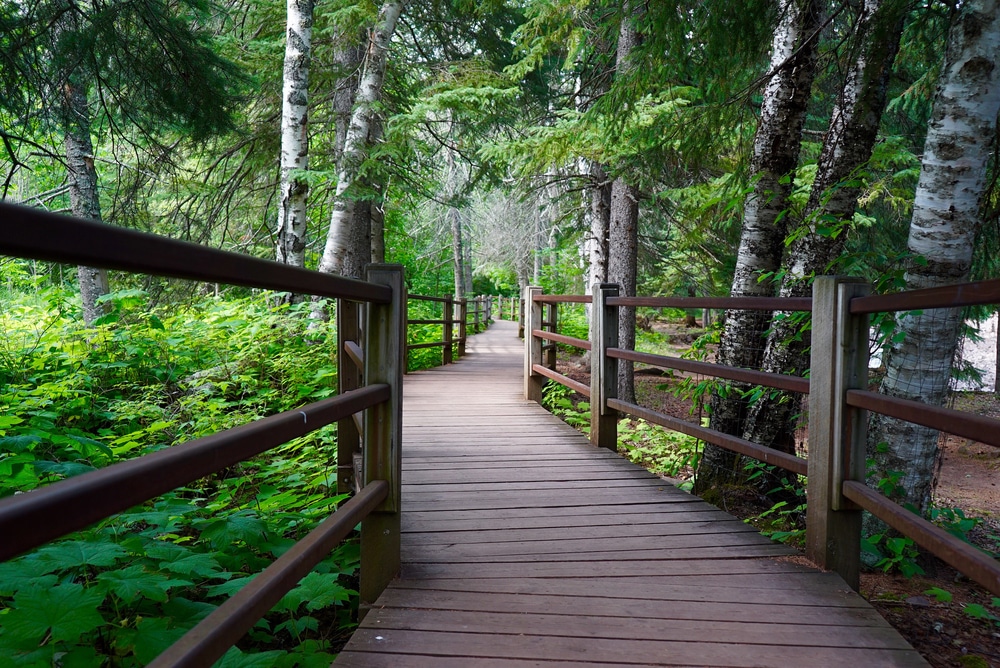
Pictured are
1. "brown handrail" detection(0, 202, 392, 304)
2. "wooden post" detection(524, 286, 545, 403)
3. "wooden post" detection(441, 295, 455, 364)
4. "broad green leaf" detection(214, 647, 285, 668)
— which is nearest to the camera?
"brown handrail" detection(0, 202, 392, 304)

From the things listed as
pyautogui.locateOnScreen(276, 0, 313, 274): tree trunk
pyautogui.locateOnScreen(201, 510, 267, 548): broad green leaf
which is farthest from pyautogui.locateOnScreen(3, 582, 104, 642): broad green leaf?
pyautogui.locateOnScreen(276, 0, 313, 274): tree trunk

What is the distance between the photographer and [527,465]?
4.61 meters

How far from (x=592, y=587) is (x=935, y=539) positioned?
1196 mm

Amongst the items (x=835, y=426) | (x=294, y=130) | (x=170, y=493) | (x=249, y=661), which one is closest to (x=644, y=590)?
(x=835, y=426)

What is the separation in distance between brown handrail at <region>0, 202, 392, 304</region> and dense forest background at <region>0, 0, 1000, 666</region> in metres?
1.11

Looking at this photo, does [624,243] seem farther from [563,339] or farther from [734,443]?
[734,443]

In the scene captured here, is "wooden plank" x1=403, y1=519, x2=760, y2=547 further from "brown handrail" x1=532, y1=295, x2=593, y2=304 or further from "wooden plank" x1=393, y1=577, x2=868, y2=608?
"brown handrail" x1=532, y1=295, x2=593, y2=304

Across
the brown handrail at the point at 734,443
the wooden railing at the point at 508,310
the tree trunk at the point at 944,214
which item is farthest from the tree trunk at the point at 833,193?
the wooden railing at the point at 508,310

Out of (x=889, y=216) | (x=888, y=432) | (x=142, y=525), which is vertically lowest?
(x=142, y=525)

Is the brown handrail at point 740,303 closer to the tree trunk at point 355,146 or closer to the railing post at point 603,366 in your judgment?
the railing post at point 603,366

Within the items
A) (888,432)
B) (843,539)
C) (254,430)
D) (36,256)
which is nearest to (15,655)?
(254,430)

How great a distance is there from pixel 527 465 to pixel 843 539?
86.9 inches

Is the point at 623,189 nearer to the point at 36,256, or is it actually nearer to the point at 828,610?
the point at 828,610

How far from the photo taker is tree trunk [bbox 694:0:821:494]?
525 centimetres
